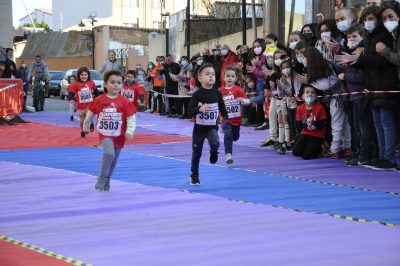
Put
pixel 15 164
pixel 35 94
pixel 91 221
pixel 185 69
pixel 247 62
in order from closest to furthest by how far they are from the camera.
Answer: pixel 91 221
pixel 15 164
pixel 247 62
pixel 185 69
pixel 35 94

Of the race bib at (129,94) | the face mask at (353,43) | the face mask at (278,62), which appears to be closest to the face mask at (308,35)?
the face mask at (278,62)

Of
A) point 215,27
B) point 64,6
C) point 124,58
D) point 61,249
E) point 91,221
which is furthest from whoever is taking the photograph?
point 64,6

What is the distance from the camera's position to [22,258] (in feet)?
21.4

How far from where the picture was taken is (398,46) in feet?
38.9

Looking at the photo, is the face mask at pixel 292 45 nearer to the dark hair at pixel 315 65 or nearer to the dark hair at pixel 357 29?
the dark hair at pixel 315 65

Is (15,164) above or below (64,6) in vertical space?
below

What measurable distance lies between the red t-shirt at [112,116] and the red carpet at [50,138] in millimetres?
6155

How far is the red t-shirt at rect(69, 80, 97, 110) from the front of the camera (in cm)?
2030

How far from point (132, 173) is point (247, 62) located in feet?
30.0

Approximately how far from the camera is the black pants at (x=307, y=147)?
13961 millimetres

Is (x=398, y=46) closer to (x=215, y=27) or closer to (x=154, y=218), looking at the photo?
(x=154, y=218)

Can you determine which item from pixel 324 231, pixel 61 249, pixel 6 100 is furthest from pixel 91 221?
pixel 6 100

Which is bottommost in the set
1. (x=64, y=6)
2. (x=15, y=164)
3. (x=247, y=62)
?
(x=15, y=164)

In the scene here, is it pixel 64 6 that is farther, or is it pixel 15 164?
pixel 64 6
